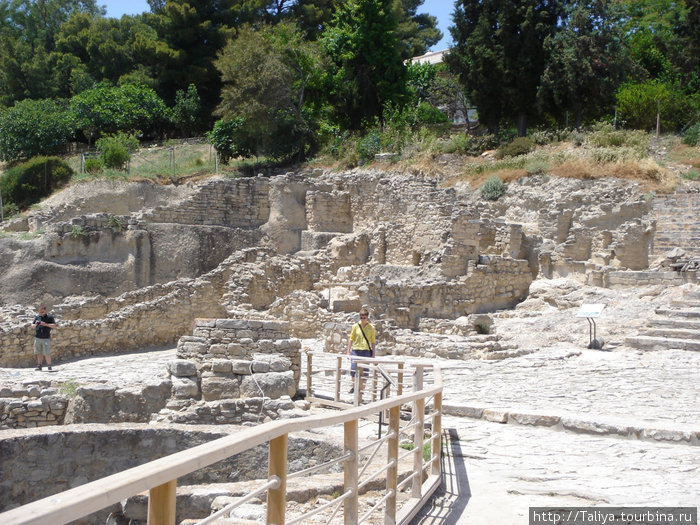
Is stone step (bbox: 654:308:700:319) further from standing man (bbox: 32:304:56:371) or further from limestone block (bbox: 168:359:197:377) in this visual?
standing man (bbox: 32:304:56:371)

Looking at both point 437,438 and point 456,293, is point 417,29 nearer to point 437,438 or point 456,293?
point 456,293

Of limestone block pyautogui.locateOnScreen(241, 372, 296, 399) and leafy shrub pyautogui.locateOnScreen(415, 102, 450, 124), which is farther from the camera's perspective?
leafy shrub pyautogui.locateOnScreen(415, 102, 450, 124)

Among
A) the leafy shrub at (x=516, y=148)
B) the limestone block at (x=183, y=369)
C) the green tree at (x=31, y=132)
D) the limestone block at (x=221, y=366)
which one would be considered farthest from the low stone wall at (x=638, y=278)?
the green tree at (x=31, y=132)

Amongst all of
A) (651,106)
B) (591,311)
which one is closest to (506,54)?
(651,106)

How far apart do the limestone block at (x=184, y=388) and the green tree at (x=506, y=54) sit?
72.6 feet

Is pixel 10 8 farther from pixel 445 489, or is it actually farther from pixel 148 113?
pixel 445 489

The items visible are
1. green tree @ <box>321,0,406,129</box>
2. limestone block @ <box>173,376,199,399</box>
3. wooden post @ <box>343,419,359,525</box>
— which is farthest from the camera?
green tree @ <box>321,0,406,129</box>

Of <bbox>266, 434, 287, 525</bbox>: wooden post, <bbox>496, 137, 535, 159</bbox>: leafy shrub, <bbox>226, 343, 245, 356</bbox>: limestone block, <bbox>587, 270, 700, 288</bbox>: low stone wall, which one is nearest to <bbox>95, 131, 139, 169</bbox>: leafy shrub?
<bbox>496, 137, 535, 159</bbox>: leafy shrub

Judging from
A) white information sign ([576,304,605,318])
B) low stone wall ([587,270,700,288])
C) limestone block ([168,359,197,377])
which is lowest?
limestone block ([168,359,197,377])

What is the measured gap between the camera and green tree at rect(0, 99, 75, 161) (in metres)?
30.6

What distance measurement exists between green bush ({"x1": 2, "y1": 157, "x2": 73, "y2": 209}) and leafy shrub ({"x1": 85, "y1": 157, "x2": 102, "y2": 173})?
2.73 ft

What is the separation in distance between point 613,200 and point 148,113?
890 inches

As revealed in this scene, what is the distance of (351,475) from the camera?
143 inches

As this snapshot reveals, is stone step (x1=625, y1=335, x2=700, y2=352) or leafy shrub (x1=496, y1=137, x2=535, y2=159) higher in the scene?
leafy shrub (x1=496, y1=137, x2=535, y2=159)
